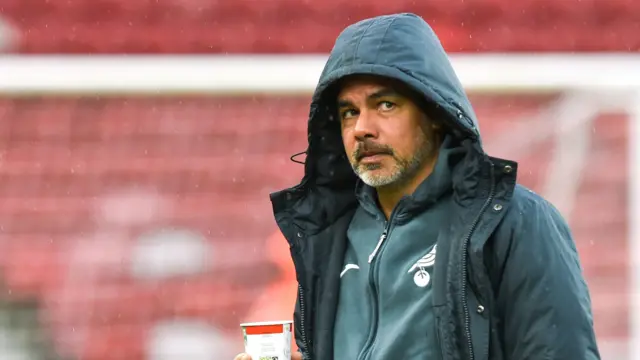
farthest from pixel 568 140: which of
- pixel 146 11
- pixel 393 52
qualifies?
pixel 393 52

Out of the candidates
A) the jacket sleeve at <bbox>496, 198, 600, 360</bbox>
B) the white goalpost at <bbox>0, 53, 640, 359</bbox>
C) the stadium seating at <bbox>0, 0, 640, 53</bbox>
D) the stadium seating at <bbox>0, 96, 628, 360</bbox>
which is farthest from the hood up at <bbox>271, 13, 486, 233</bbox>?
the stadium seating at <bbox>0, 0, 640, 53</bbox>

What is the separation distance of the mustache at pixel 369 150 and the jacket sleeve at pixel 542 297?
0.38m

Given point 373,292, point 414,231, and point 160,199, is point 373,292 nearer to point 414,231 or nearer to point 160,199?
point 414,231

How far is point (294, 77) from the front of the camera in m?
5.21

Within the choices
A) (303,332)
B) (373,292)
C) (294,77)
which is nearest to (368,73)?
(373,292)

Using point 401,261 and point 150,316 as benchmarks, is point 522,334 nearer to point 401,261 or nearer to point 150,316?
point 401,261

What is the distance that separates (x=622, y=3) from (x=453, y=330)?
12.0ft

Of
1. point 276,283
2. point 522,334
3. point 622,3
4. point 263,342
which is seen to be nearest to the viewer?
point 522,334

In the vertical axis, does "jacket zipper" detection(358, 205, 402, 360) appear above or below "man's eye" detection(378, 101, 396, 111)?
below

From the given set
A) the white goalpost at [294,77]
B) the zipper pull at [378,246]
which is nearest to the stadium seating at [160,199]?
the white goalpost at [294,77]

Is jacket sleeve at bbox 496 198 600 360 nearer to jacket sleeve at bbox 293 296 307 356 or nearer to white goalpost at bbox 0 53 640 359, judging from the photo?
jacket sleeve at bbox 293 296 307 356

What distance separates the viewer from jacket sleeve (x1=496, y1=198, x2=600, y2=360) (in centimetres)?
216

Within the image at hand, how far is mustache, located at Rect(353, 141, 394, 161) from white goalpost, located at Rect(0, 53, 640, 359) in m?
2.73

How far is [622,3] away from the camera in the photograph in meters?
5.39
